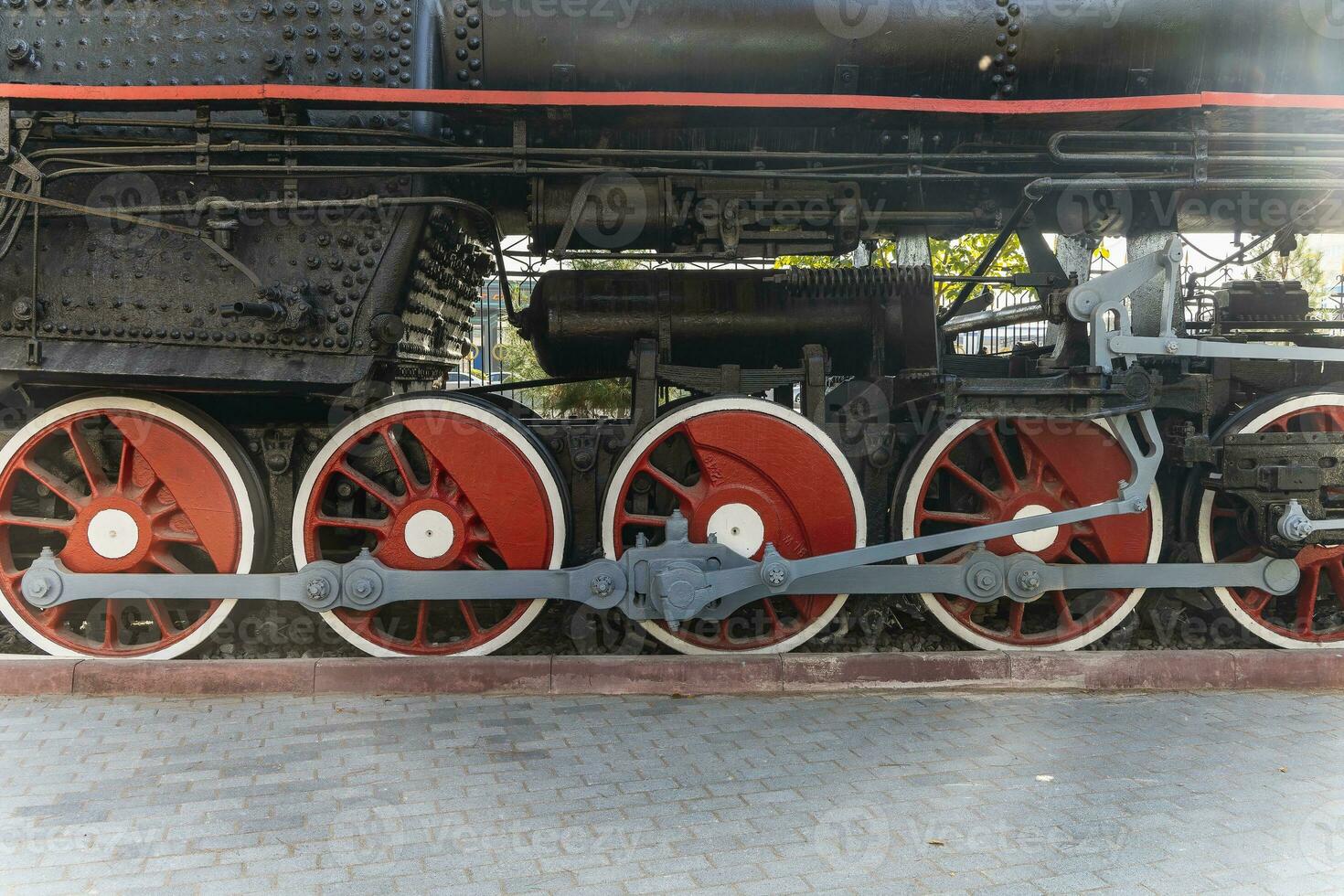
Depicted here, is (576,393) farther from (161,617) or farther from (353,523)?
(161,617)

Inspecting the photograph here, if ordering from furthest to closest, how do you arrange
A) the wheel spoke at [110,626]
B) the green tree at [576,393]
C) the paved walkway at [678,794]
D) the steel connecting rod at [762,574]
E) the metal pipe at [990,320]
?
1. the green tree at [576,393]
2. the metal pipe at [990,320]
3. the wheel spoke at [110,626]
4. the steel connecting rod at [762,574]
5. the paved walkway at [678,794]

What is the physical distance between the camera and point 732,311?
4895mm

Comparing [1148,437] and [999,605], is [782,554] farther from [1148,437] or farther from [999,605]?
[1148,437]

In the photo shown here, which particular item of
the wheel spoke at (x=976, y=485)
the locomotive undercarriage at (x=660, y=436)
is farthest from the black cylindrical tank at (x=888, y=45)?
the wheel spoke at (x=976, y=485)

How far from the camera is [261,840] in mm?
3031

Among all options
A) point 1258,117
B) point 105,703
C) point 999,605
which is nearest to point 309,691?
point 105,703

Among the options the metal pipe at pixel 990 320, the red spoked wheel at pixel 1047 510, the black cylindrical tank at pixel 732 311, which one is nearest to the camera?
the red spoked wheel at pixel 1047 510

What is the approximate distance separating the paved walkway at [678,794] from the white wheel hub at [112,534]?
66cm

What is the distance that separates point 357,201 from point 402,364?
90 cm
